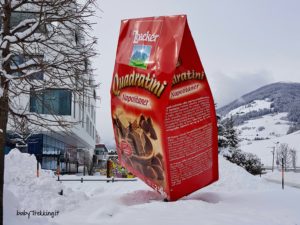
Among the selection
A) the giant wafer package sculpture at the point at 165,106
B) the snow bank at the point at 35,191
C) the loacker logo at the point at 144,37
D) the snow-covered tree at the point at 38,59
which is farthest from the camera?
the snow bank at the point at 35,191

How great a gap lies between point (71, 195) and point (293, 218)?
288 inches

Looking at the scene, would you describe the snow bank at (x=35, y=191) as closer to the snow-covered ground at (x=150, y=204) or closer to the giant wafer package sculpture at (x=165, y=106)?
the snow-covered ground at (x=150, y=204)

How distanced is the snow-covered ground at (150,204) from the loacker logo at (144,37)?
4.52m

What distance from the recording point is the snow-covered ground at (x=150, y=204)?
1006 cm

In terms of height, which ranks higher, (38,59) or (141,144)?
(38,59)

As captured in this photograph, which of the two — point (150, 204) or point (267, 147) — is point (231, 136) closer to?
point (150, 204)

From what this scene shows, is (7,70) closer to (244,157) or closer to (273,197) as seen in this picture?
(273,197)

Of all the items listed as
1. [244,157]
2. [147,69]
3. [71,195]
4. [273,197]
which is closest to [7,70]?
[147,69]

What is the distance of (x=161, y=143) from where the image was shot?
40.1 ft

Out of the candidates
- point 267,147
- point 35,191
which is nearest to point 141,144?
point 35,191

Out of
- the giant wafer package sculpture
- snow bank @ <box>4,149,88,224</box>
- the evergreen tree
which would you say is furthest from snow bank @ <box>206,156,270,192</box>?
the evergreen tree

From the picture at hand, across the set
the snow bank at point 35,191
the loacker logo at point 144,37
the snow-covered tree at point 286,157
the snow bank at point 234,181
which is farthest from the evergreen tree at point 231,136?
the snow-covered tree at point 286,157

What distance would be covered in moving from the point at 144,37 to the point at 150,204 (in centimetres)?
466

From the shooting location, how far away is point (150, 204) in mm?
11953
